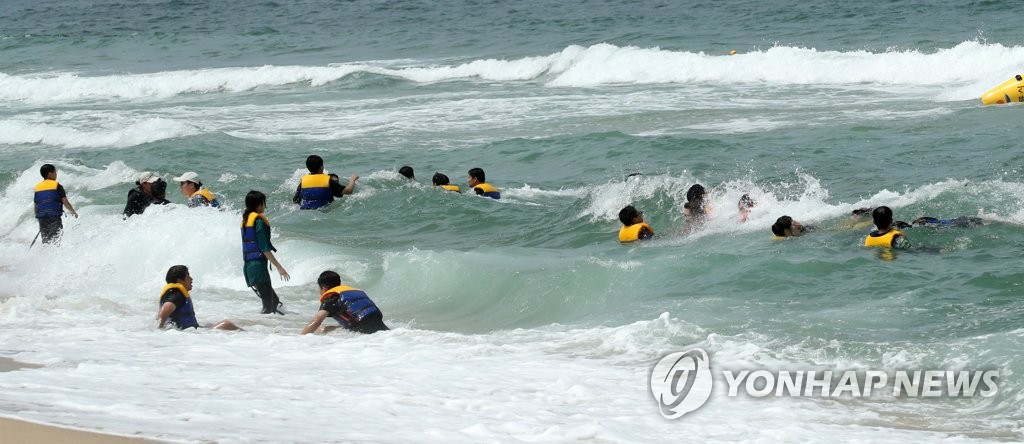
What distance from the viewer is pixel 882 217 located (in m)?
11.8

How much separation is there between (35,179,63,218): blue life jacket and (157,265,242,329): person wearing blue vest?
5691mm

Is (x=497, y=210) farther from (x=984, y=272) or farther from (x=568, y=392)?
(x=568, y=392)

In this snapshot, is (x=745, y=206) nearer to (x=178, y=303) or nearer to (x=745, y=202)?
(x=745, y=202)

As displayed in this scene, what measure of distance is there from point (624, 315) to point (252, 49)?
37167mm

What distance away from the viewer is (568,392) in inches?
301

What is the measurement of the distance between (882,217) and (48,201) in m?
9.76

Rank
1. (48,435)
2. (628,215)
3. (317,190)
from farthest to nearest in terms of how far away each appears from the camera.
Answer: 1. (317,190)
2. (628,215)
3. (48,435)

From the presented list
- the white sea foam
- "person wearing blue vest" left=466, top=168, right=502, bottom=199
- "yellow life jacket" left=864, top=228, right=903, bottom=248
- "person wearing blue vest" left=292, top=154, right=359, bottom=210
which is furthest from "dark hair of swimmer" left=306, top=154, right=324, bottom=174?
the white sea foam

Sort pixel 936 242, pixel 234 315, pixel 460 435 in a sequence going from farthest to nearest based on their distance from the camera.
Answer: pixel 936 242, pixel 234 315, pixel 460 435

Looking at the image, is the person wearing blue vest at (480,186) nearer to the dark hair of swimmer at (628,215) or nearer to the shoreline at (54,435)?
the dark hair of swimmer at (628,215)

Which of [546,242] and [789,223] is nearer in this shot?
[789,223]

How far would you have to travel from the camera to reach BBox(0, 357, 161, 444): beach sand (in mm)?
5961

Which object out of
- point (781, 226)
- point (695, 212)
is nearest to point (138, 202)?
point (695, 212)

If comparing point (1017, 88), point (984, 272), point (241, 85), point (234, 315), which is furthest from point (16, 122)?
point (984, 272)
